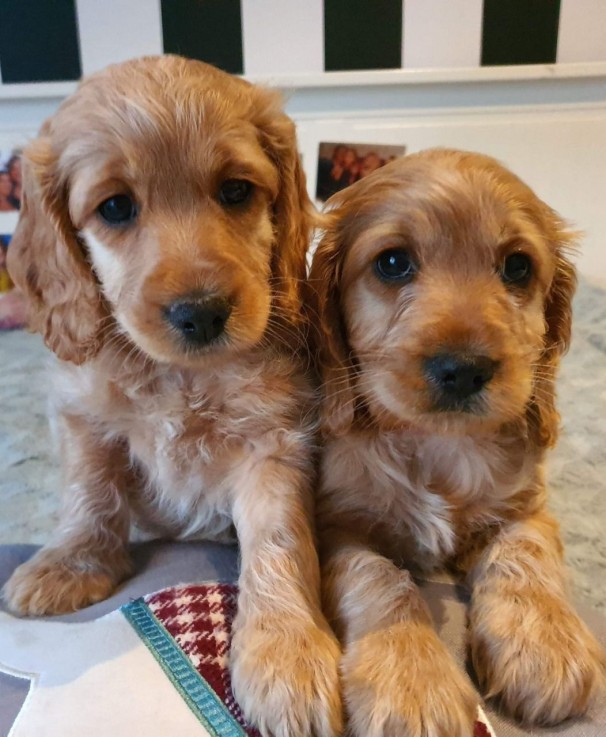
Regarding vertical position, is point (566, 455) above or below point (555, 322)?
below

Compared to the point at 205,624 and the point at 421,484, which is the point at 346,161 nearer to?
the point at 421,484

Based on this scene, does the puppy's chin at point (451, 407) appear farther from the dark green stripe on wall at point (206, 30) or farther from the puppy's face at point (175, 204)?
the dark green stripe on wall at point (206, 30)

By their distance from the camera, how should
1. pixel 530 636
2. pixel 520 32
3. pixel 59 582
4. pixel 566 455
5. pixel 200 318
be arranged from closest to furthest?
1. pixel 530 636
2. pixel 200 318
3. pixel 59 582
4. pixel 566 455
5. pixel 520 32

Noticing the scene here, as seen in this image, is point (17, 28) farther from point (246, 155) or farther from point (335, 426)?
point (335, 426)

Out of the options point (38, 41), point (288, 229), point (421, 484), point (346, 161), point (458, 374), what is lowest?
point (421, 484)

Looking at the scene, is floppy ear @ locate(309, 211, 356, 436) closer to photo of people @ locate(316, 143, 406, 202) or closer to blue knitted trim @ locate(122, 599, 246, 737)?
blue knitted trim @ locate(122, 599, 246, 737)

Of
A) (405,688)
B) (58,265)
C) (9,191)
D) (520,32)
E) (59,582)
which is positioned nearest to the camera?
(405,688)

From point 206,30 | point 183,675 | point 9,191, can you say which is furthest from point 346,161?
point 183,675

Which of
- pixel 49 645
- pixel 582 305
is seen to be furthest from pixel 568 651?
Answer: pixel 582 305
